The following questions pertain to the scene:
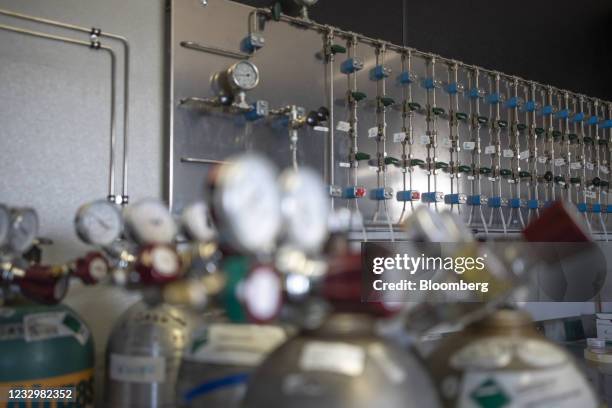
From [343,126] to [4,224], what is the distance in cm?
166

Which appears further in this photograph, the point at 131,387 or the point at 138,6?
the point at 138,6

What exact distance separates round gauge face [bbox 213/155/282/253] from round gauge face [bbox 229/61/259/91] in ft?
4.96

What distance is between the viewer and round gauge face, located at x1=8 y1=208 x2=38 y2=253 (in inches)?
41.4

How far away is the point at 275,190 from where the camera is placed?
0.58m

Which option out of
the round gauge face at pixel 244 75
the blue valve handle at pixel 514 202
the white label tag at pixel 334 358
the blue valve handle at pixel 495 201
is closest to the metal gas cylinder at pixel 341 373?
the white label tag at pixel 334 358

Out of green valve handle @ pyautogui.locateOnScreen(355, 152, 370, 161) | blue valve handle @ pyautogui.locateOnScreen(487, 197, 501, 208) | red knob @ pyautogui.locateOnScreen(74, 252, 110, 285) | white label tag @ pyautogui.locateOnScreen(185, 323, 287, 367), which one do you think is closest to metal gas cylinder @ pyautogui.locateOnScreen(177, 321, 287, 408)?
white label tag @ pyautogui.locateOnScreen(185, 323, 287, 367)

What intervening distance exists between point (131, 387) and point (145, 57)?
1303mm

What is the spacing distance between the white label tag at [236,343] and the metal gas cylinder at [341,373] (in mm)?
100

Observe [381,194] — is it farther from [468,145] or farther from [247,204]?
[247,204]

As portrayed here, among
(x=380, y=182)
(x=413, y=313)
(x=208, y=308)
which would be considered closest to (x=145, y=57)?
(x=380, y=182)

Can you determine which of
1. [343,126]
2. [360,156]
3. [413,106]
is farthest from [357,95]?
[413,106]

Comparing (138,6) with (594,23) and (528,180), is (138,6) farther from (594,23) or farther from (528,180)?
(594,23)

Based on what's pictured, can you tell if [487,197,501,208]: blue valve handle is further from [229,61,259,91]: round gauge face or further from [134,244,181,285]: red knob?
[134,244,181,285]: red knob

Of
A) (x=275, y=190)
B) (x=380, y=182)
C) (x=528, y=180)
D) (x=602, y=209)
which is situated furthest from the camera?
(x=602, y=209)
